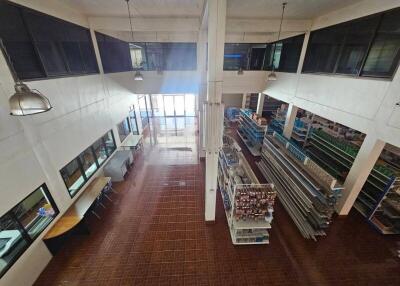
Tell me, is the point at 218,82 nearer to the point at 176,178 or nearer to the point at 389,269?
the point at 176,178

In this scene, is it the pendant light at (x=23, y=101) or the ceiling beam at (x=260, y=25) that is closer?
the pendant light at (x=23, y=101)

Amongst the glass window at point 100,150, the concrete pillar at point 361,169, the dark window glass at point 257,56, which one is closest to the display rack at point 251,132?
the dark window glass at point 257,56

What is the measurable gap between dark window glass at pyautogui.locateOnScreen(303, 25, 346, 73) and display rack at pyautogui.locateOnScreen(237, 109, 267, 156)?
3186 mm

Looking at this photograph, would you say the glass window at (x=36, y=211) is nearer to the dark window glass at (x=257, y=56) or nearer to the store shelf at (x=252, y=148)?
the store shelf at (x=252, y=148)

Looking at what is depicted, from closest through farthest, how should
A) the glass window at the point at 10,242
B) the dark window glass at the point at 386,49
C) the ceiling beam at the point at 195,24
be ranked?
the glass window at the point at 10,242 → the dark window glass at the point at 386,49 → the ceiling beam at the point at 195,24

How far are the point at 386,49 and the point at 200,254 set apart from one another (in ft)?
20.9

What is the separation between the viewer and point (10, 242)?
332 centimetres

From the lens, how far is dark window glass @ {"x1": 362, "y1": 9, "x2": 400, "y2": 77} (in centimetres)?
367

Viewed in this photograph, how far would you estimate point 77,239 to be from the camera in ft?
15.0

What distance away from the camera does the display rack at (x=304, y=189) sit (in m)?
4.43

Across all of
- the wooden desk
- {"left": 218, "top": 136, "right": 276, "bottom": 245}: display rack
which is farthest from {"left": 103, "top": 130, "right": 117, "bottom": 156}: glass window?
{"left": 218, "top": 136, "right": 276, "bottom": 245}: display rack

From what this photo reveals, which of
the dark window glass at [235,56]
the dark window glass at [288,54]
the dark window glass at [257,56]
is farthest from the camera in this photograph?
the dark window glass at [235,56]

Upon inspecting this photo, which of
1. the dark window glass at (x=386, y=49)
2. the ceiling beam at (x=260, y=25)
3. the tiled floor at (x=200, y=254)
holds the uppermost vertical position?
the ceiling beam at (x=260, y=25)

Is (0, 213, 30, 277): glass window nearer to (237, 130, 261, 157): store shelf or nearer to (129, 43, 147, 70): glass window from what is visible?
(129, 43, 147, 70): glass window
